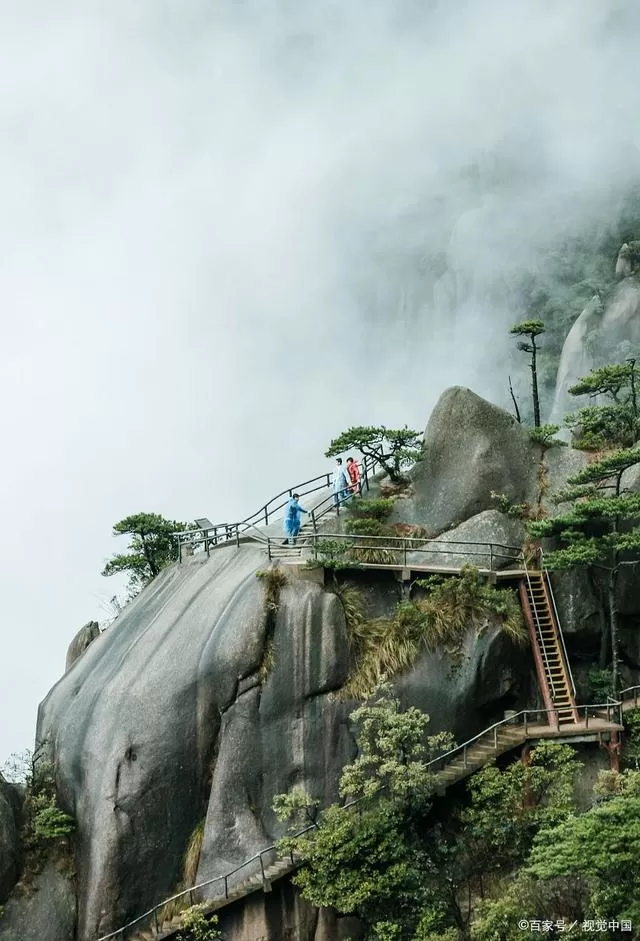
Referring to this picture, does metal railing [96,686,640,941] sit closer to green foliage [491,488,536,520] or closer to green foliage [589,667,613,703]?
green foliage [589,667,613,703]

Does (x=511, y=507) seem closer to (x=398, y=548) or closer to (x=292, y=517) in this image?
(x=398, y=548)

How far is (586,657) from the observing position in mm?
28672

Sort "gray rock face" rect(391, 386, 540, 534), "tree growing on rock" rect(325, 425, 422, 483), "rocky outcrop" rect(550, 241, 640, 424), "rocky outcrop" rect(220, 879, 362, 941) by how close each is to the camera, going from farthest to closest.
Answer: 1. "rocky outcrop" rect(550, 241, 640, 424)
2. "tree growing on rock" rect(325, 425, 422, 483)
3. "gray rock face" rect(391, 386, 540, 534)
4. "rocky outcrop" rect(220, 879, 362, 941)

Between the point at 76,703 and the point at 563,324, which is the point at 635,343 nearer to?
the point at 563,324

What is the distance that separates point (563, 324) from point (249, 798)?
157 feet

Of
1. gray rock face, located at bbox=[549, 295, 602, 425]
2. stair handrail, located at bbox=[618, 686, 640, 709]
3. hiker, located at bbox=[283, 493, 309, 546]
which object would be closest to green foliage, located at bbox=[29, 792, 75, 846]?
hiker, located at bbox=[283, 493, 309, 546]

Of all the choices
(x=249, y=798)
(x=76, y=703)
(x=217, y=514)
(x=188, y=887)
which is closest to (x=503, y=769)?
(x=249, y=798)

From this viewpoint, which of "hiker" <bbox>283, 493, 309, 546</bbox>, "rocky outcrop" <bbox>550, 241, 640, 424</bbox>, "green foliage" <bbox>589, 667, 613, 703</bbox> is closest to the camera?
"green foliage" <bbox>589, 667, 613, 703</bbox>

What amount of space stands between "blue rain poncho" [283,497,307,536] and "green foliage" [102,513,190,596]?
22.6 ft

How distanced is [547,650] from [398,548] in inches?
182

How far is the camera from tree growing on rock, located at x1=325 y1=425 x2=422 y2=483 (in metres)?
31.0

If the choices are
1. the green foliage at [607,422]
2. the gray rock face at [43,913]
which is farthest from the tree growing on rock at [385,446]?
the gray rock face at [43,913]

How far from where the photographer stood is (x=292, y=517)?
29453 mm

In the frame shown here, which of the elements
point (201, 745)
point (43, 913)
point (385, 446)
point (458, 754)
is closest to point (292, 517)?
point (385, 446)
